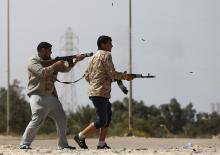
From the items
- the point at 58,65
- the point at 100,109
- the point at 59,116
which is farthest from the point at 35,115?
the point at 100,109

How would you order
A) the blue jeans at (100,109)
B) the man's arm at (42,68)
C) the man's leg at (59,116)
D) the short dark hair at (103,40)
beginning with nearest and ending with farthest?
the man's arm at (42,68)
the man's leg at (59,116)
the blue jeans at (100,109)
the short dark hair at (103,40)

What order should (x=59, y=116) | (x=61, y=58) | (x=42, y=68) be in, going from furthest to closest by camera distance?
(x=61, y=58)
(x=59, y=116)
(x=42, y=68)

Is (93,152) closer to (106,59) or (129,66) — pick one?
(106,59)

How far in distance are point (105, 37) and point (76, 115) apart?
106 ft

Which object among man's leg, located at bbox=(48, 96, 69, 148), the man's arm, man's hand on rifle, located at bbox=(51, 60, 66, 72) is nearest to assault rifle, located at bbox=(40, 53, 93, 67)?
the man's arm

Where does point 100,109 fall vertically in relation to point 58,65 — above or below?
below

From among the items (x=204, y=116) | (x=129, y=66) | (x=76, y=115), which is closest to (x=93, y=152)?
(x=129, y=66)

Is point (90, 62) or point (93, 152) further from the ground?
point (90, 62)

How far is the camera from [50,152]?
12273mm

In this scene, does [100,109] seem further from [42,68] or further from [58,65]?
[42,68]

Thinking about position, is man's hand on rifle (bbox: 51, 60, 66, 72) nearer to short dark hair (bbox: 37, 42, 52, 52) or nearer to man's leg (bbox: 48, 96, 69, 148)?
short dark hair (bbox: 37, 42, 52, 52)

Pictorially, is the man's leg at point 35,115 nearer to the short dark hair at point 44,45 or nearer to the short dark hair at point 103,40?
the short dark hair at point 44,45

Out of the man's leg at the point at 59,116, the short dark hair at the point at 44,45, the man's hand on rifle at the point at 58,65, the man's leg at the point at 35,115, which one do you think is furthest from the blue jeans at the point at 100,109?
the short dark hair at the point at 44,45

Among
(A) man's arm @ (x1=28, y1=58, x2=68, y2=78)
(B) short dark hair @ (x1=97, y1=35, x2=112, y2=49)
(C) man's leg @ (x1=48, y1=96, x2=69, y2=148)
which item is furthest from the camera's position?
(B) short dark hair @ (x1=97, y1=35, x2=112, y2=49)
